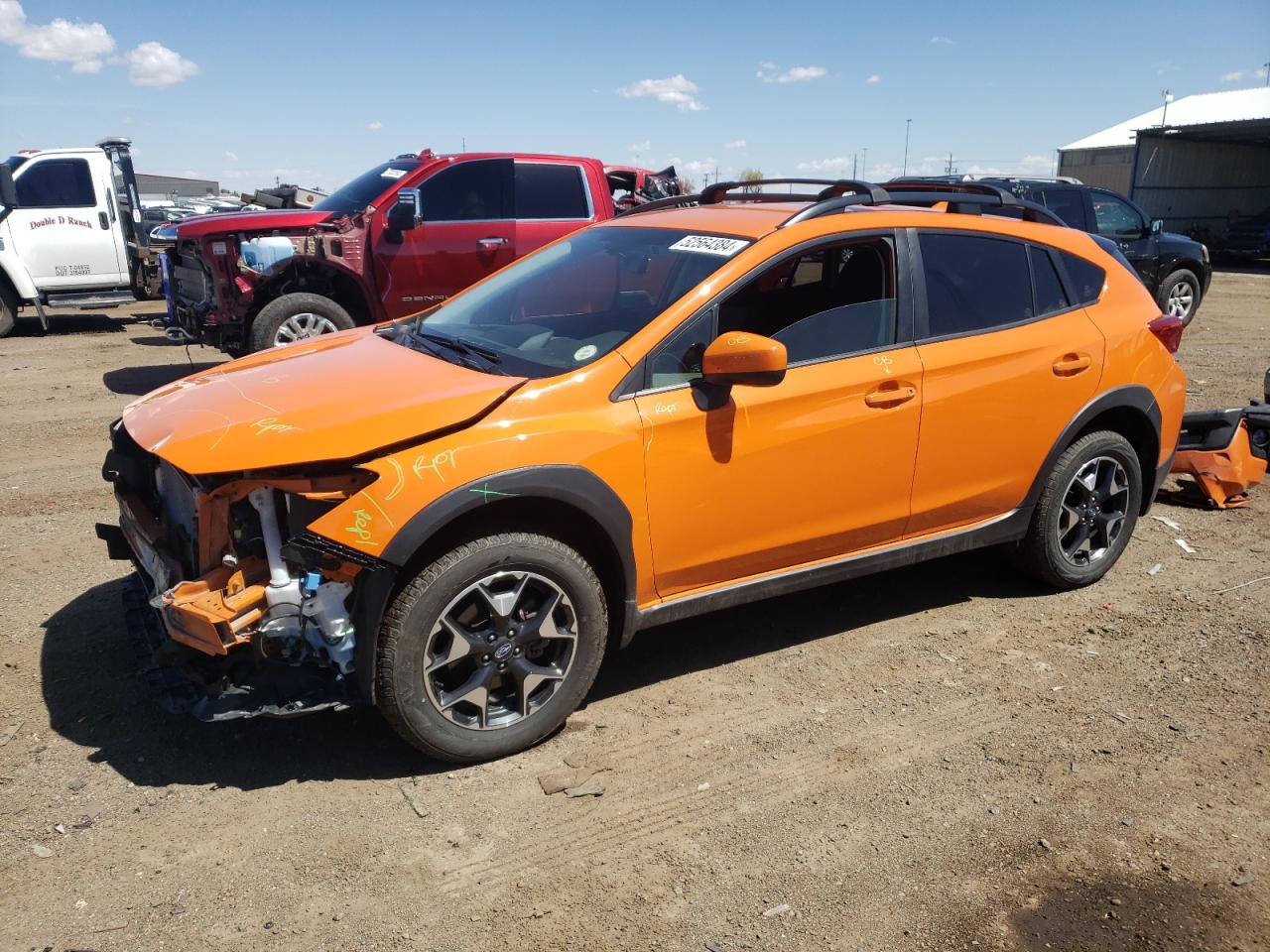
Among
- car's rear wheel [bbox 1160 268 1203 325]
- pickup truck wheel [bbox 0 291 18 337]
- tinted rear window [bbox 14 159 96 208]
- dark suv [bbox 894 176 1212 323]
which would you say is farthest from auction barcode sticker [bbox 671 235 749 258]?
tinted rear window [bbox 14 159 96 208]

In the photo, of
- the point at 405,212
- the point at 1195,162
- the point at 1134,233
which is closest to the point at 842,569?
the point at 405,212

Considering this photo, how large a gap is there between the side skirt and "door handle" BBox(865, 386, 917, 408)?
2.11 ft

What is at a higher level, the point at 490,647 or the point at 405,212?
the point at 405,212

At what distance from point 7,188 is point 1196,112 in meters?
38.4

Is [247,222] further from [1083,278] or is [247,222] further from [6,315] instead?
[1083,278]

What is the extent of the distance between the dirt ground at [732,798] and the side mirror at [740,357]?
1312 millimetres

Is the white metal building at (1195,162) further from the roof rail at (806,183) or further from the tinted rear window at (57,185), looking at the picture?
the roof rail at (806,183)

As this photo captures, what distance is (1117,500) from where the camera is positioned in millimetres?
4789

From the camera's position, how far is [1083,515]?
4.67 metres

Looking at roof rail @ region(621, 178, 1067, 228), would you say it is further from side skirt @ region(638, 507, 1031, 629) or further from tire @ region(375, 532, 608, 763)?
tire @ region(375, 532, 608, 763)

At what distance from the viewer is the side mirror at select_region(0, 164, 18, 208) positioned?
12.3 metres

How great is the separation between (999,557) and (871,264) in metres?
1.95

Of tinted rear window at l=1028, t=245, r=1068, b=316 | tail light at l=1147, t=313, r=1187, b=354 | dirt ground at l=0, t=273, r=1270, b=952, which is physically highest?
tinted rear window at l=1028, t=245, r=1068, b=316

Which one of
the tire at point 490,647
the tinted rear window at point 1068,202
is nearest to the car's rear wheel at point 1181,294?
the tinted rear window at point 1068,202
